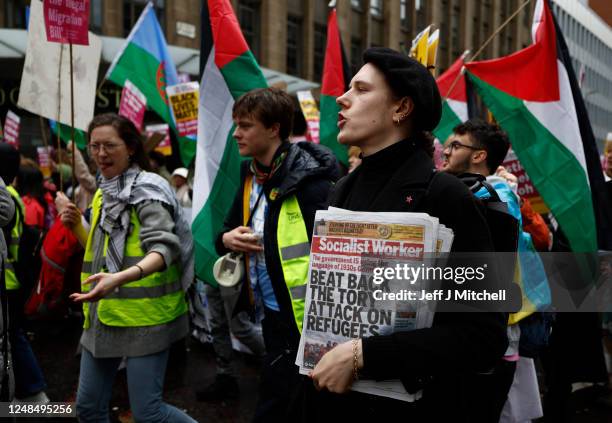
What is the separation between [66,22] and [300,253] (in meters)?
2.22

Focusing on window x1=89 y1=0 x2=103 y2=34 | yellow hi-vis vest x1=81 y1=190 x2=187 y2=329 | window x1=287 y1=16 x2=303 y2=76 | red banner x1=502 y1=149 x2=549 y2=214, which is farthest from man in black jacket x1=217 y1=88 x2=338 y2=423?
window x1=287 y1=16 x2=303 y2=76

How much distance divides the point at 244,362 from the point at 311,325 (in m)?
4.06

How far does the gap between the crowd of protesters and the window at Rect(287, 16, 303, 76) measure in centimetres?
1986

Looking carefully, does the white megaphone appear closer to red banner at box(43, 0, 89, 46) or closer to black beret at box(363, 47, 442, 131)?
black beret at box(363, 47, 442, 131)

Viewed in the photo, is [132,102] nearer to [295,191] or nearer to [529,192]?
[529,192]

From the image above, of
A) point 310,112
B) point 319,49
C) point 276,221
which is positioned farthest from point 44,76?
point 319,49

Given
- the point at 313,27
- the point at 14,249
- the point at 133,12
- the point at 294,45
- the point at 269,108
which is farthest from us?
the point at 313,27

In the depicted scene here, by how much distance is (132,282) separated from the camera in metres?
2.84

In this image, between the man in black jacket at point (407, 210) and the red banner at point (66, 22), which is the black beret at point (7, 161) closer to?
the red banner at point (66, 22)

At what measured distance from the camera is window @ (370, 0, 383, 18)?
26.9 metres

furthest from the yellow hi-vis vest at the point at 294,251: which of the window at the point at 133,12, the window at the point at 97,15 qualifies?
the window at the point at 133,12

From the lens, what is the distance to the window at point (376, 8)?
26906 mm

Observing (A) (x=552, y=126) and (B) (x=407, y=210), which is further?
(A) (x=552, y=126)

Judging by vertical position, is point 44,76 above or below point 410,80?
above
